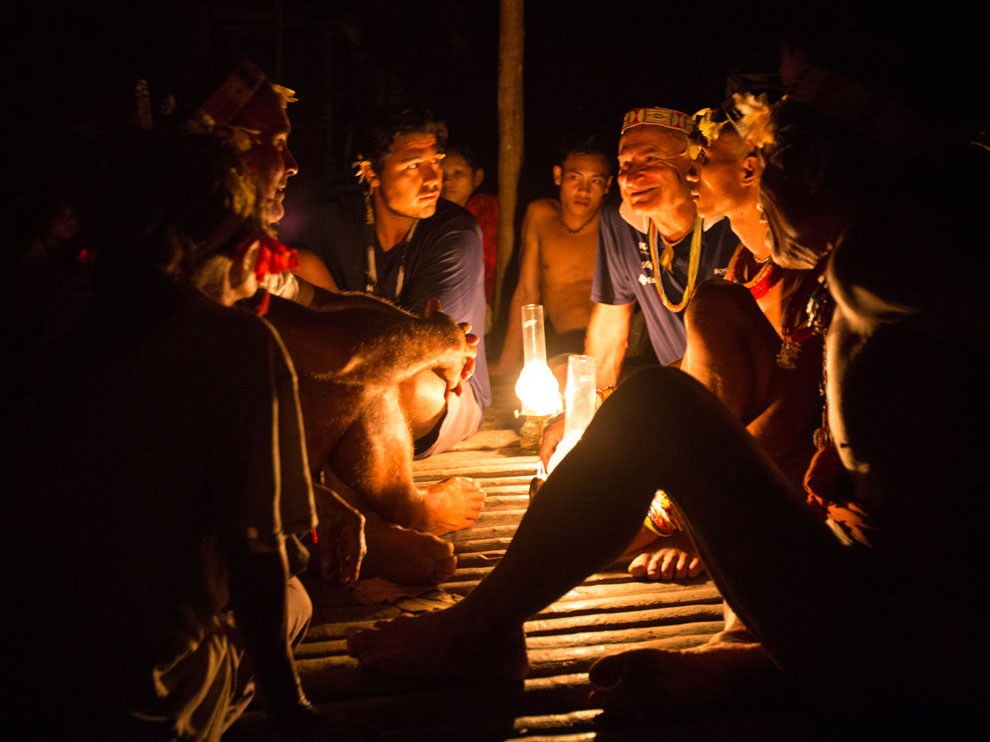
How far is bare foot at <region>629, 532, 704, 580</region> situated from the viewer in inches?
109

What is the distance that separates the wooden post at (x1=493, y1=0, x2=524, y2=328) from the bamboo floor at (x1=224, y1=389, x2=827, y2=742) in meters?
4.12

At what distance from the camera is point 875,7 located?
1.74m

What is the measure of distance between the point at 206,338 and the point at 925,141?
1.55 metres

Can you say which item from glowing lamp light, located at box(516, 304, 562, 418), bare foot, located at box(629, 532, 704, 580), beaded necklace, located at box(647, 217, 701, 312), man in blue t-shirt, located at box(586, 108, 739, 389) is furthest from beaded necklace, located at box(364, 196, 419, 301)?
bare foot, located at box(629, 532, 704, 580)

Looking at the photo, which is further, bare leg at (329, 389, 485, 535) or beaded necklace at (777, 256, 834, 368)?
bare leg at (329, 389, 485, 535)

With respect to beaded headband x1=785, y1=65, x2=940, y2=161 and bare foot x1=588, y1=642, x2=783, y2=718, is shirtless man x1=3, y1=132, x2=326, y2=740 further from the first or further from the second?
beaded headband x1=785, y1=65, x2=940, y2=161

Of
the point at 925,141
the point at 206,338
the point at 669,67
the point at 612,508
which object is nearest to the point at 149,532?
the point at 206,338

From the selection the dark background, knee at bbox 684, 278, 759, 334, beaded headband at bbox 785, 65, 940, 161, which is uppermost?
the dark background

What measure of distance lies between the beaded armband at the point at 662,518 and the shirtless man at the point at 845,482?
0.91 meters

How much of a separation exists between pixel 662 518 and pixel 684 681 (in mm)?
1028

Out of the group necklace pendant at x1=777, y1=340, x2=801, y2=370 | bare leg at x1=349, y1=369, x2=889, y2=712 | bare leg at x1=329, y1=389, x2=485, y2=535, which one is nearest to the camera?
bare leg at x1=349, y1=369, x2=889, y2=712

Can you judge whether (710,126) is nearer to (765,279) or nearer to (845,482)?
(765,279)

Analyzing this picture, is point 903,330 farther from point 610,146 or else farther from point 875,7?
point 610,146

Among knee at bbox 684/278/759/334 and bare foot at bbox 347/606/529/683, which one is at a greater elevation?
knee at bbox 684/278/759/334
